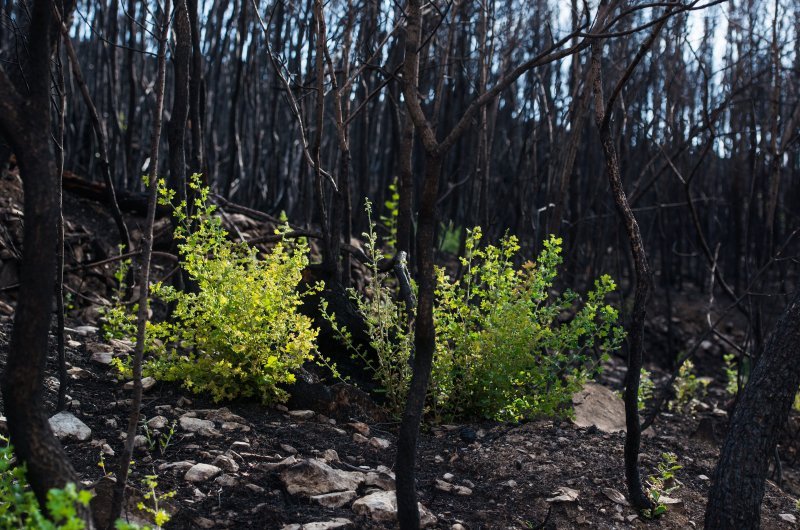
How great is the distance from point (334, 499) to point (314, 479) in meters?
0.10

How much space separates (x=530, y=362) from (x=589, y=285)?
9.87 feet

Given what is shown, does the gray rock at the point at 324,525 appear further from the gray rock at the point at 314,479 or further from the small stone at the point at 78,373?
the small stone at the point at 78,373

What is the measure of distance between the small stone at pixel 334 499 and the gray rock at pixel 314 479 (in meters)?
0.03

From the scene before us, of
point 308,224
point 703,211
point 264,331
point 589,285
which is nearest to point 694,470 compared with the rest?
point 264,331

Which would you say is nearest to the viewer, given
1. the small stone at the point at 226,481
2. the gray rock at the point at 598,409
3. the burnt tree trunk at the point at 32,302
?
the burnt tree trunk at the point at 32,302

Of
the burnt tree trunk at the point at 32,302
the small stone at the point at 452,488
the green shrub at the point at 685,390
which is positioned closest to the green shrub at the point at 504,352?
the small stone at the point at 452,488

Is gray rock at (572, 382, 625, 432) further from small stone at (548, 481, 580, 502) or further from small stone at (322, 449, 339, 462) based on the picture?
small stone at (322, 449, 339, 462)

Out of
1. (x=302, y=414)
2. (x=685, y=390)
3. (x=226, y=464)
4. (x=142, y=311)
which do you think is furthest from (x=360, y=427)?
(x=685, y=390)

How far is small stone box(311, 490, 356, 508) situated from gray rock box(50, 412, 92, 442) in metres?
0.88

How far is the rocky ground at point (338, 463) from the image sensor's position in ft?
8.39

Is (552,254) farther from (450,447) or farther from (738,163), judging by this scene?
(738,163)

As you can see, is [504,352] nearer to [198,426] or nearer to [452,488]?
[452,488]

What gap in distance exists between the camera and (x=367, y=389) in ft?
13.3

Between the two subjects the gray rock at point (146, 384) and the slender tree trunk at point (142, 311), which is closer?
the slender tree trunk at point (142, 311)
